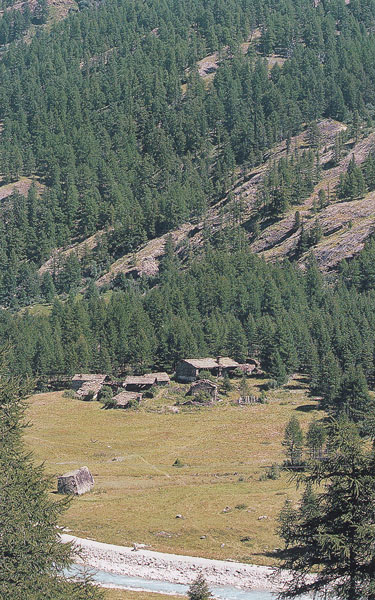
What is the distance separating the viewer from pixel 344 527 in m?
21.6

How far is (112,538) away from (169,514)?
6.37m

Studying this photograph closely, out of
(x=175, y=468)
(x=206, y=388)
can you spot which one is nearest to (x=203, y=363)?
(x=206, y=388)

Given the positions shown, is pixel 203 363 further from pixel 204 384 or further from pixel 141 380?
pixel 141 380

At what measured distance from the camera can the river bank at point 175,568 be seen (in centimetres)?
4119

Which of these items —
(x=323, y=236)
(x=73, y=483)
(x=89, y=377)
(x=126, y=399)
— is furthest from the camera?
(x=323, y=236)

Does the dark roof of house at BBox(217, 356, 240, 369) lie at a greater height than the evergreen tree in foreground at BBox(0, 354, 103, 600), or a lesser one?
lesser

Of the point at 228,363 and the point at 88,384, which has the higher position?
the point at 88,384

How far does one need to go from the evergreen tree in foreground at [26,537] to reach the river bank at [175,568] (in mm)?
18928

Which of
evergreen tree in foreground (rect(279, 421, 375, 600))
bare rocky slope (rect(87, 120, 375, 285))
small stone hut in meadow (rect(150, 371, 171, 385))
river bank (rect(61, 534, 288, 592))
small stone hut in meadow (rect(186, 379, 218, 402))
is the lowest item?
bare rocky slope (rect(87, 120, 375, 285))

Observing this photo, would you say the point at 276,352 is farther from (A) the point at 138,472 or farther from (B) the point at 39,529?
(B) the point at 39,529

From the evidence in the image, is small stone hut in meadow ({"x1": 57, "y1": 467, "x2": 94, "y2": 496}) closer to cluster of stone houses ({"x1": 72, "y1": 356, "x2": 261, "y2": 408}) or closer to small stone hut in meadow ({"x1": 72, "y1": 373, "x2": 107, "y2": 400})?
cluster of stone houses ({"x1": 72, "y1": 356, "x2": 261, "y2": 408})

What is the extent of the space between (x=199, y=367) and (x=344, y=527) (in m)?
89.0

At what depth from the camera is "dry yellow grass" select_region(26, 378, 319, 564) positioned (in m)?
48.5

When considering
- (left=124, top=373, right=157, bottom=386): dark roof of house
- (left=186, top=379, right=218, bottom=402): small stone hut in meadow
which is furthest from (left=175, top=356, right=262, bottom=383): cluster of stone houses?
(left=186, top=379, right=218, bottom=402): small stone hut in meadow
